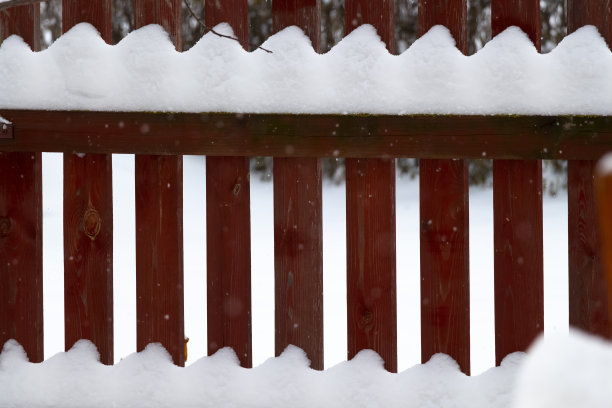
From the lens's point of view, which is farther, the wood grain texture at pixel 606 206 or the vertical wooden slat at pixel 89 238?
the vertical wooden slat at pixel 89 238

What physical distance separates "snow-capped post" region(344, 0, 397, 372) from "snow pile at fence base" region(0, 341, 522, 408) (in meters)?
0.08

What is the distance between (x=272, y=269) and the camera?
195 inches

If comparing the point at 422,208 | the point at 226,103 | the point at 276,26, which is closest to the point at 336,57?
the point at 276,26

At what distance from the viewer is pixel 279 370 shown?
2.14m

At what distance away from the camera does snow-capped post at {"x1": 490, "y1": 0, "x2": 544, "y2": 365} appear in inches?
81.0

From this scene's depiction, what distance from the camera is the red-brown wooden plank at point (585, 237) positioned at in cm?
202

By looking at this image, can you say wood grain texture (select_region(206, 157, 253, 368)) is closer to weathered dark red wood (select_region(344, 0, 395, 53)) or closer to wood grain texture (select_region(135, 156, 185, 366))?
wood grain texture (select_region(135, 156, 185, 366))

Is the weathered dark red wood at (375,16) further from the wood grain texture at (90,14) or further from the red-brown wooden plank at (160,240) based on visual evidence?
the wood grain texture at (90,14)

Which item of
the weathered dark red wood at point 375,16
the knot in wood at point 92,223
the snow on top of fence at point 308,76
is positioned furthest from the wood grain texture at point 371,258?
the knot in wood at point 92,223

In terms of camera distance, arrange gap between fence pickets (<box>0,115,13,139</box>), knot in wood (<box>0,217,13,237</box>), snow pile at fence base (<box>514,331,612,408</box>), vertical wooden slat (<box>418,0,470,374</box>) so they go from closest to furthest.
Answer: snow pile at fence base (<box>514,331,612,408</box>)
vertical wooden slat (<box>418,0,470,374</box>)
gap between fence pickets (<box>0,115,13,139</box>)
knot in wood (<box>0,217,13,237</box>)

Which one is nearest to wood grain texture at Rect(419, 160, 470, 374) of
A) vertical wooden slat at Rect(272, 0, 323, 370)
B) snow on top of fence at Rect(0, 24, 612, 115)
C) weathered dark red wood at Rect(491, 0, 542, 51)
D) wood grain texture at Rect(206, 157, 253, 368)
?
snow on top of fence at Rect(0, 24, 612, 115)

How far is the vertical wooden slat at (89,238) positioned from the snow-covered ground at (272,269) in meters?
1.04

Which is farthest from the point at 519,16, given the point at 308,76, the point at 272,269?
the point at 272,269

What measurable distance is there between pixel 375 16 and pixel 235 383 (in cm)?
125
